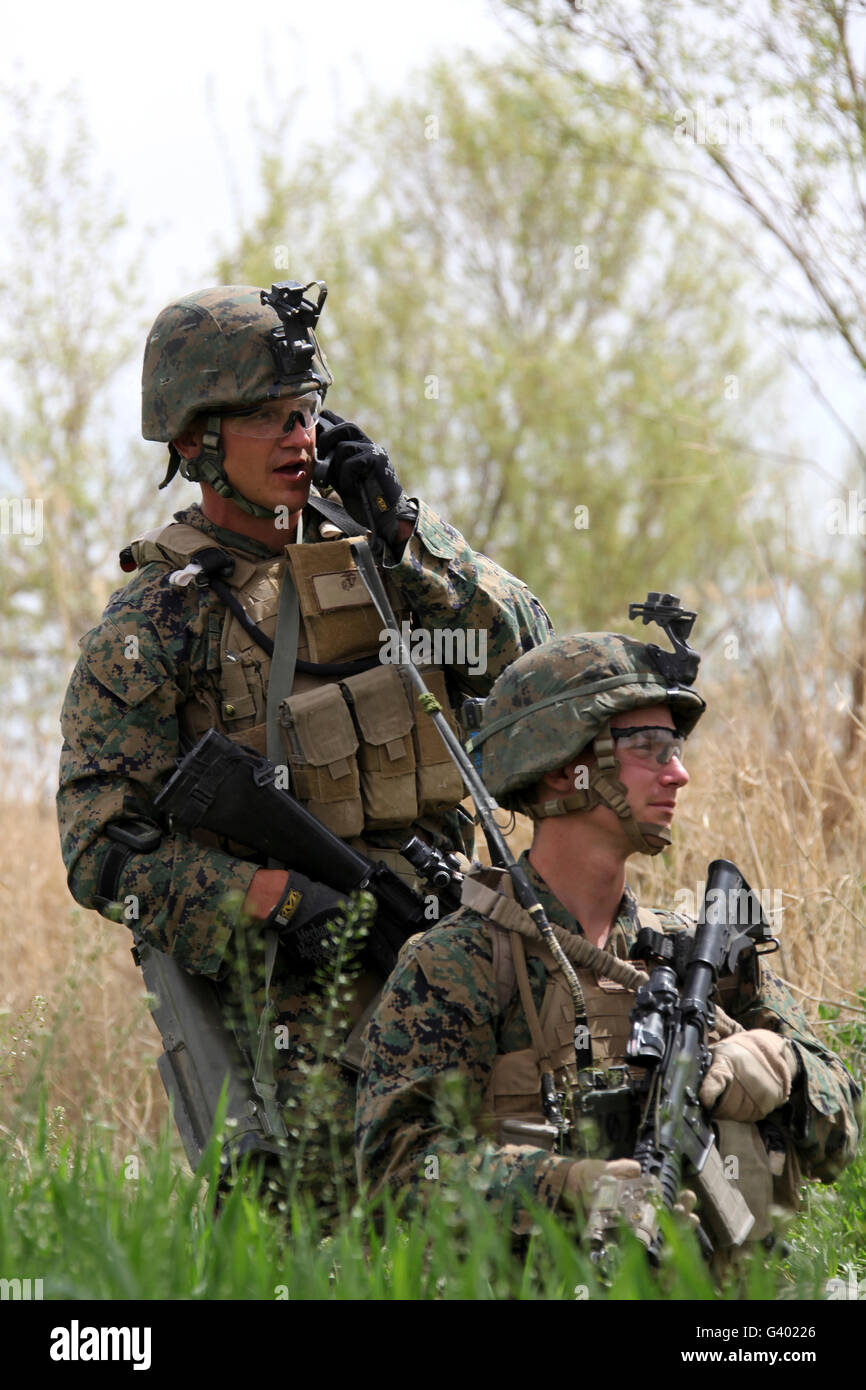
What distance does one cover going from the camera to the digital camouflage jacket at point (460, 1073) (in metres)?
2.77

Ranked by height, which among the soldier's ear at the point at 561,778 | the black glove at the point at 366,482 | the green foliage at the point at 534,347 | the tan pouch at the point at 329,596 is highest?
the green foliage at the point at 534,347

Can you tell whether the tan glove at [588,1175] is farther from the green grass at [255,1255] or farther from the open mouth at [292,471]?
the open mouth at [292,471]

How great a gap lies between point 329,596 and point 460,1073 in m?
1.50

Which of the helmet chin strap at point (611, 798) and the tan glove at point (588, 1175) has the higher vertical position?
the helmet chin strap at point (611, 798)

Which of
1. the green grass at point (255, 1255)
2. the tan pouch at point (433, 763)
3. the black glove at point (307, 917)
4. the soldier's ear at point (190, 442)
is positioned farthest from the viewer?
the soldier's ear at point (190, 442)

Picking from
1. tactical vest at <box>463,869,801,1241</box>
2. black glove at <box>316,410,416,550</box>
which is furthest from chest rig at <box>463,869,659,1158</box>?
black glove at <box>316,410,416,550</box>

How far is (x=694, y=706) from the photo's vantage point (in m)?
3.13

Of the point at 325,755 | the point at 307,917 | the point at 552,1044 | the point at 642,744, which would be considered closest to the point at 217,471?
the point at 325,755

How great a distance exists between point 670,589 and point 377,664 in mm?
10641

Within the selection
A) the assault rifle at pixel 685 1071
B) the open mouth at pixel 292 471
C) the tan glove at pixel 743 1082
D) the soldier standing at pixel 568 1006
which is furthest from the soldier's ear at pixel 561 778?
the open mouth at pixel 292 471

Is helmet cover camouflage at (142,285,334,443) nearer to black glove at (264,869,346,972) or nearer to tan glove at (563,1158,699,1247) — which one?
black glove at (264,869,346,972)

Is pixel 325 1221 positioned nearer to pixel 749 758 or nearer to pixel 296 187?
pixel 749 758

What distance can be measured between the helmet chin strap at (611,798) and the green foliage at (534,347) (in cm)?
1067

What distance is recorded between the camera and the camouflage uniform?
12.5 ft
